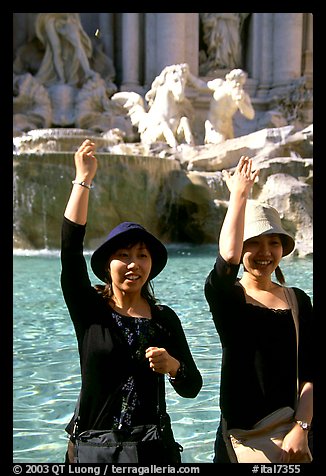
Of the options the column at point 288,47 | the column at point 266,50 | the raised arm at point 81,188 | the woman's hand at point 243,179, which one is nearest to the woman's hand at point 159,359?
the raised arm at point 81,188

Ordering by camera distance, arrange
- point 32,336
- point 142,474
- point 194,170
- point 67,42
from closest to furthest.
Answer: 1. point 142,474
2. point 32,336
3. point 194,170
4. point 67,42

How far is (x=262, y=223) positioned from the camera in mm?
2162

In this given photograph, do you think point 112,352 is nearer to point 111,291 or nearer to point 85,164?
point 111,291

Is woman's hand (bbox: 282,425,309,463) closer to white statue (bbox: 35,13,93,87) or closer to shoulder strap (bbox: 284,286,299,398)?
shoulder strap (bbox: 284,286,299,398)

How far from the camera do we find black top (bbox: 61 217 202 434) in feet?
6.33

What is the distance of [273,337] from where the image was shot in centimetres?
206

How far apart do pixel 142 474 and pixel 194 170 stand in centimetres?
1079

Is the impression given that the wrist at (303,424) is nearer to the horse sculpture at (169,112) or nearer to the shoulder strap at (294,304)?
the shoulder strap at (294,304)

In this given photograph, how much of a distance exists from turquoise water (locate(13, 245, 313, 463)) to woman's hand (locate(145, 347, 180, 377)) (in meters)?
1.11

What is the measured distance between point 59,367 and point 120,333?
2.41m

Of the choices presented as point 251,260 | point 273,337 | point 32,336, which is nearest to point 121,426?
point 273,337

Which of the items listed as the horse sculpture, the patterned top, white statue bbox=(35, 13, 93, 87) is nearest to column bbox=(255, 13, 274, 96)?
the horse sculpture
